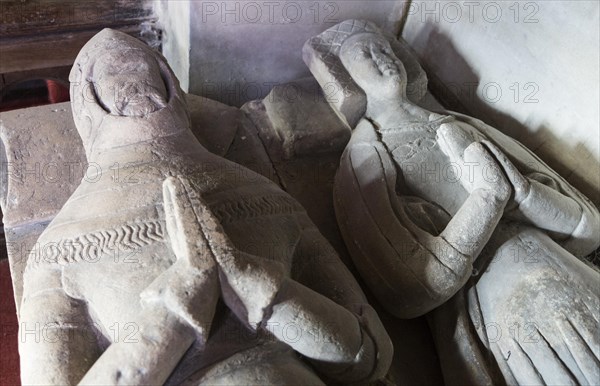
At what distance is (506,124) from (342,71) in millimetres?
905

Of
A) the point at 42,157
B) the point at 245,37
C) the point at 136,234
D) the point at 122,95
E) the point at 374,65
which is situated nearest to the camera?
the point at 136,234

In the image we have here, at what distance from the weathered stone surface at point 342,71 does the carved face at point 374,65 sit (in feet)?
0.14

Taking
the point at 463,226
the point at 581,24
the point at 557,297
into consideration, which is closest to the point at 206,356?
the point at 463,226

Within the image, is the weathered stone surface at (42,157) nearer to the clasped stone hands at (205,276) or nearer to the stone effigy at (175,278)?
the stone effigy at (175,278)

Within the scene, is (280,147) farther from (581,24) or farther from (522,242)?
(581,24)

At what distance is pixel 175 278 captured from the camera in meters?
1.25

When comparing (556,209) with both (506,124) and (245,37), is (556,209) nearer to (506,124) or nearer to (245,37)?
(506,124)

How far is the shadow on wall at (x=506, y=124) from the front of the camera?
2.38 meters

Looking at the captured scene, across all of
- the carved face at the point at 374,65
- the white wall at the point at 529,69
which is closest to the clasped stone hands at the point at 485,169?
the carved face at the point at 374,65

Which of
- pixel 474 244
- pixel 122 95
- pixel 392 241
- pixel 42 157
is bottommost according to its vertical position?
pixel 42 157

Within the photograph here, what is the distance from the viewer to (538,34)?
8.10 ft

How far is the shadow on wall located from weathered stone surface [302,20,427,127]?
0.41 meters

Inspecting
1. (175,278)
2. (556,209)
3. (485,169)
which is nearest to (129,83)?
(175,278)

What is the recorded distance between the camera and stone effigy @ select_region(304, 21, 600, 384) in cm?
175
